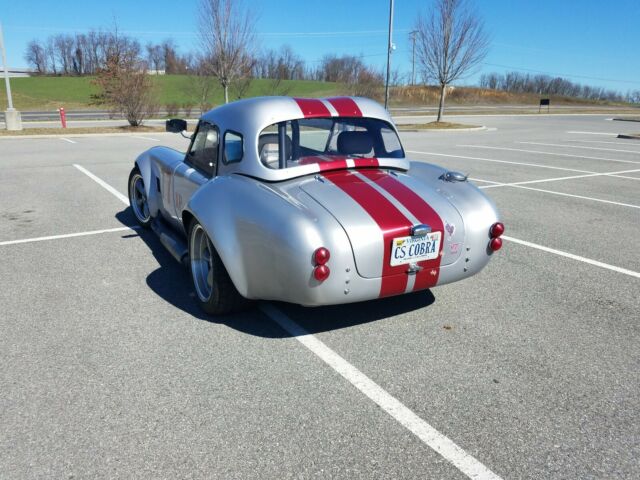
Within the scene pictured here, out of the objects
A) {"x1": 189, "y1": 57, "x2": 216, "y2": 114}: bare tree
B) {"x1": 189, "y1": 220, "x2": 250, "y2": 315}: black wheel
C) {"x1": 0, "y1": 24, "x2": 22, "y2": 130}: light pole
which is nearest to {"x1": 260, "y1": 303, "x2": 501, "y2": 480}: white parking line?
{"x1": 189, "y1": 220, "x2": 250, "y2": 315}: black wheel

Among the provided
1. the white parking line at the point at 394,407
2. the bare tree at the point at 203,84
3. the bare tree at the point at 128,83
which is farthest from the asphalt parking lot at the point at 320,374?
the bare tree at the point at 203,84

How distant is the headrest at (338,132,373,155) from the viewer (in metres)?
3.95

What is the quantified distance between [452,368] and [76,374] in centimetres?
220

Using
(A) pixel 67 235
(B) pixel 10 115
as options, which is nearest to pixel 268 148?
(A) pixel 67 235

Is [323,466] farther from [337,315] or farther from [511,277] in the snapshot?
[511,277]

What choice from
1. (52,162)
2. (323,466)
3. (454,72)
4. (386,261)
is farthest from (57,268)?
(454,72)

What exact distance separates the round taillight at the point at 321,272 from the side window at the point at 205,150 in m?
1.57

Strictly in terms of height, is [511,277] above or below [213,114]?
below

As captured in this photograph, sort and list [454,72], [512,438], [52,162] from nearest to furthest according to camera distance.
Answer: [512,438] → [52,162] → [454,72]

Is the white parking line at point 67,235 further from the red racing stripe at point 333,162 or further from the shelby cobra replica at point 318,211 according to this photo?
the red racing stripe at point 333,162

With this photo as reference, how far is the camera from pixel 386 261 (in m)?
3.04

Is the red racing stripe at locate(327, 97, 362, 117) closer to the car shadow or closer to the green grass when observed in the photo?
the car shadow

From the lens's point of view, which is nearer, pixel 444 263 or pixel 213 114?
pixel 444 263

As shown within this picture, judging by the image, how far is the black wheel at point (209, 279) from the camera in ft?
11.1
